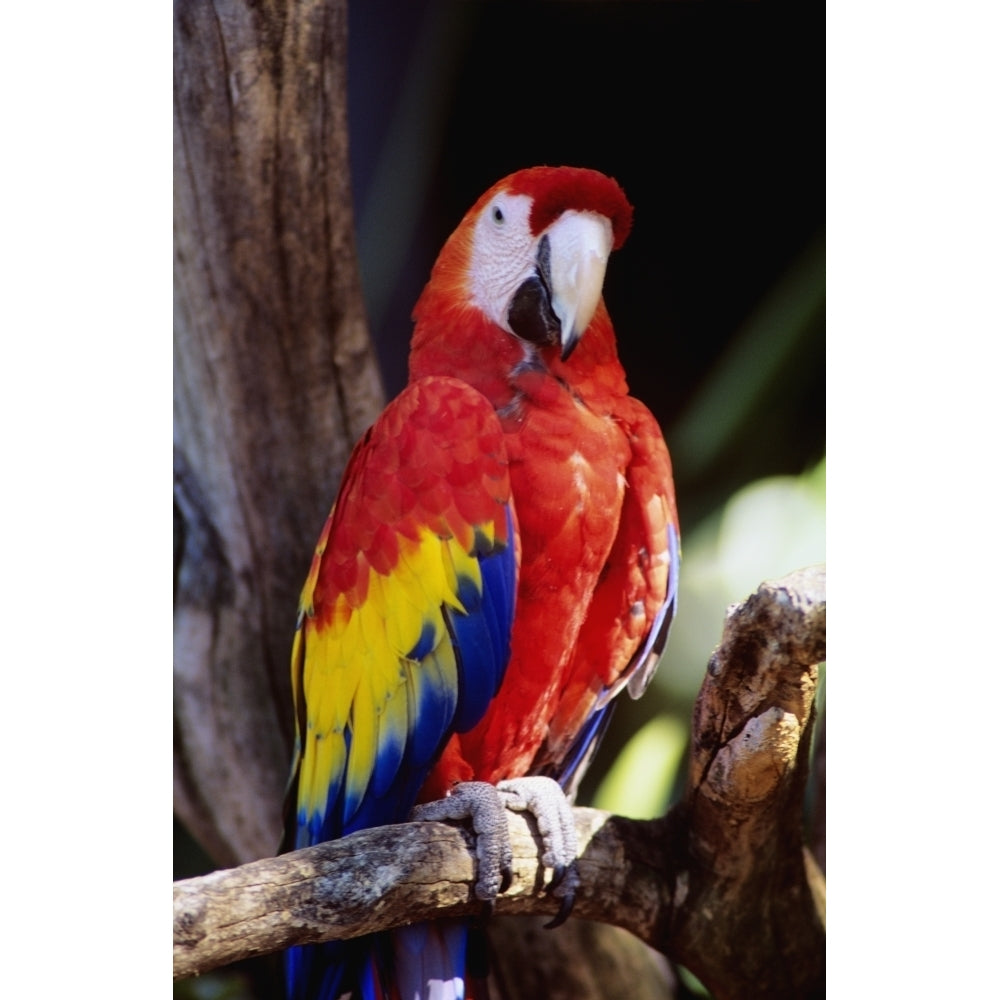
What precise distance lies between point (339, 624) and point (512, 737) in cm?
25

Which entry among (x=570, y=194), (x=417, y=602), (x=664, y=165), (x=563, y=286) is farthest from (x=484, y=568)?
(x=664, y=165)

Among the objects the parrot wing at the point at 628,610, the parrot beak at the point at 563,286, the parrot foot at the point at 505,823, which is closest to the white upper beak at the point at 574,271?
the parrot beak at the point at 563,286

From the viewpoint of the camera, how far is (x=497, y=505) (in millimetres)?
1374

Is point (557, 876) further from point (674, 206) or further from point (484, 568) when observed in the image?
point (674, 206)

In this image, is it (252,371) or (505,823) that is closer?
(505,823)

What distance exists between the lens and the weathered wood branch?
1.26m

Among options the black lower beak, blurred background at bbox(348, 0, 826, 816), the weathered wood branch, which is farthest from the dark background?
the weathered wood branch

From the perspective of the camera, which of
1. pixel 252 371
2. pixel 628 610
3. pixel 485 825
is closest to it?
pixel 485 825

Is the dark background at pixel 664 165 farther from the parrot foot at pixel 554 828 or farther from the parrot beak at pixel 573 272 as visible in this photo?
the parrot foot at pixel 554 828

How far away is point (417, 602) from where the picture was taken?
1373 millimetres

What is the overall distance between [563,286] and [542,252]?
48 millimetres

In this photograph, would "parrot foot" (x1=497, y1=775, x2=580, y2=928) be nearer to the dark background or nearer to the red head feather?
the dark background
